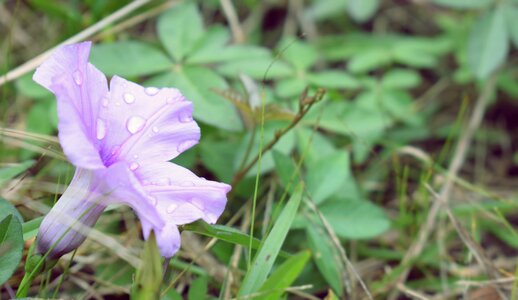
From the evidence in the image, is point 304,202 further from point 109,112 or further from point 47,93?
point 47,93

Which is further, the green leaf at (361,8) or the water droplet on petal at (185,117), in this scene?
the green leaf at (361,8)

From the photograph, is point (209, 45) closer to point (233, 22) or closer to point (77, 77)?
point (233, 22)

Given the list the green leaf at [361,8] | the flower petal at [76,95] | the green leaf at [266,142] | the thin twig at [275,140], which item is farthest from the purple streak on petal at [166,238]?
the green leaf at [361,8]

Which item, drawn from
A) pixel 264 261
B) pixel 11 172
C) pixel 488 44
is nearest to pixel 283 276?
pixel 264 261

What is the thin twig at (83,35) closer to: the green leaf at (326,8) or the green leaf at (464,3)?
the green leaf at (326,8)

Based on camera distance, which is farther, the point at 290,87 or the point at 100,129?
the point at 290,87

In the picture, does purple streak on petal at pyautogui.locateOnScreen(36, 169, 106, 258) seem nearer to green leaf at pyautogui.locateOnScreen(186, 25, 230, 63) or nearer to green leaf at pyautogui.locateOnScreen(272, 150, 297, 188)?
green leaf at pyautogui.locateOnScreen(272, 150, 297, 188)

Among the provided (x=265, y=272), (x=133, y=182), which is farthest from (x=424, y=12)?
(x=133, y=182)
